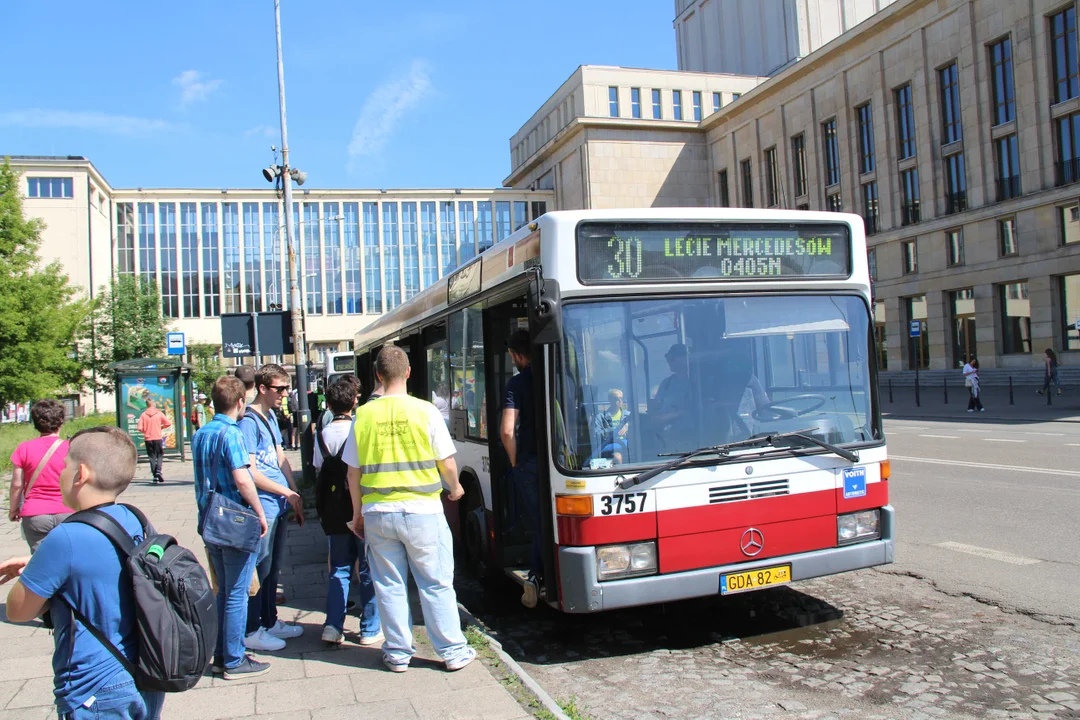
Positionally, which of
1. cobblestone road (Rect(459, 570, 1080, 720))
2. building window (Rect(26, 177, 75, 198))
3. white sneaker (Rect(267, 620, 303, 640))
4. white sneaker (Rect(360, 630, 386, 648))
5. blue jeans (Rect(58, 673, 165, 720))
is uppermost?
building window (Rect(26, 177, 75, 198))

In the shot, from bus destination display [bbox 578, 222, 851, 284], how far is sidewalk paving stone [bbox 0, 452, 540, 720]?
239 centimetres

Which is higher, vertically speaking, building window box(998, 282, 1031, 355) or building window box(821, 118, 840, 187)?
building window box(821, 118, 840, 187)

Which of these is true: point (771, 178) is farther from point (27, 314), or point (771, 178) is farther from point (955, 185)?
point (27, 314)

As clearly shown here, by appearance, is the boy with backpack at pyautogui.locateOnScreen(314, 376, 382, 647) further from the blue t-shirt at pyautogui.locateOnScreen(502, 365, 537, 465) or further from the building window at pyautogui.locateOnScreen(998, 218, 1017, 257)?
the building window at pyautogui.locateOnScreen(998, 218, 1017, 257)

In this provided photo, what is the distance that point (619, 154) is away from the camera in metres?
66.2

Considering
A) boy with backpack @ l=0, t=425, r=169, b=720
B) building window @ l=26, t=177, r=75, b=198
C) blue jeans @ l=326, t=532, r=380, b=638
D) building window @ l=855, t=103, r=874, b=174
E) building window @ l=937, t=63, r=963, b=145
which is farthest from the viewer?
building window @ l=26, t=177, r=75, b=198

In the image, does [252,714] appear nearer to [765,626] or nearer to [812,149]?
[765,626]

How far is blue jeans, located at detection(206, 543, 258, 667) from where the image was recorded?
15.8 feet

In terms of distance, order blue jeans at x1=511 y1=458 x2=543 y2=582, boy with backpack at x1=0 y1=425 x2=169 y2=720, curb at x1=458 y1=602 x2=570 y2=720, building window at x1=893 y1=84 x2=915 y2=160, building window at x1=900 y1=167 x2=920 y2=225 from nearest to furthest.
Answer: boy with backpack at x1=0 y1=425 x2=169 y2=720, curb at x1=458 y1=602 x2=570 y2=720, blue jeans at x1=511 y1=458 x2=543 y2=582, building window at x1=900 y1=167 x2=920 y2=225, building window at x1=893 y1=84 x2=915 y2=160

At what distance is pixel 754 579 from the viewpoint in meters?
5.28

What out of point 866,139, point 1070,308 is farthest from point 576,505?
point 866,139

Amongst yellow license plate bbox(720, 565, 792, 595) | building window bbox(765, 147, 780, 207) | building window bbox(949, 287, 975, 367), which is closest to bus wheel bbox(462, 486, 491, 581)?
yellow license plate bbox(720, 565, 792, 595)

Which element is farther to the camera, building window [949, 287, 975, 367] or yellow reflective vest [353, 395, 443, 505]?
building window [949, 287, 975, 367]

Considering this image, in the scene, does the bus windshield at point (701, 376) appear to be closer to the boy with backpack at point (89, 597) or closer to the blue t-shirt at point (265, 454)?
the blue t-shirt at point (265, 454)
